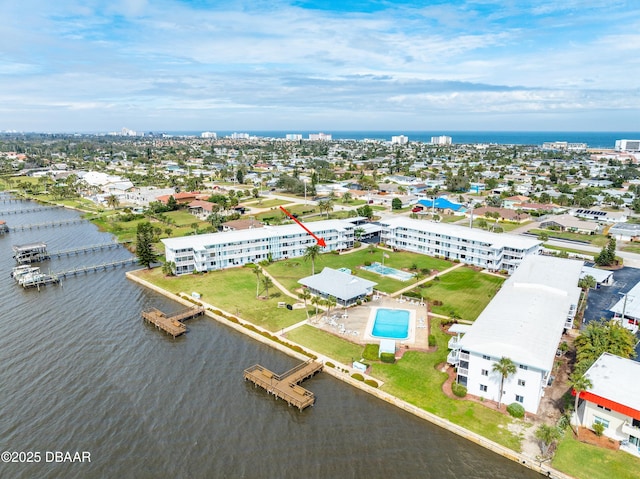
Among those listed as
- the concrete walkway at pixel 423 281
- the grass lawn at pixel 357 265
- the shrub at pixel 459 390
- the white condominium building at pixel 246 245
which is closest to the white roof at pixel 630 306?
the concrete walkway at pixel 423 281

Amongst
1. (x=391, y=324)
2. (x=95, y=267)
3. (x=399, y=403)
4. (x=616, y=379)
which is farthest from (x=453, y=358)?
(x=95, y=267)

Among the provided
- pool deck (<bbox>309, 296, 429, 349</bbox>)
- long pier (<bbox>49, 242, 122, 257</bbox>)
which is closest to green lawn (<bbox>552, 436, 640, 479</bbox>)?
pool deck (<bbox>309, 296, 429, 349</bbox>)

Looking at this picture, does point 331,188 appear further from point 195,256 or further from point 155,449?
point 155,449

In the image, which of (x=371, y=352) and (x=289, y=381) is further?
(x=371, y=352)

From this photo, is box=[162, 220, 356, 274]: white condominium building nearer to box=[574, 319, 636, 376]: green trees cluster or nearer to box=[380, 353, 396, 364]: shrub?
box=[380, 353, 396, 364]: shrub

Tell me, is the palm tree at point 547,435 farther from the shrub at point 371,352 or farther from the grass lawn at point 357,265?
the grass lawn at point 357,265

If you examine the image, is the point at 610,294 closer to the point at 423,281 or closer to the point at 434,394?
the point at 423,281
